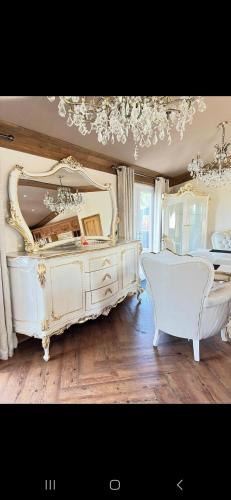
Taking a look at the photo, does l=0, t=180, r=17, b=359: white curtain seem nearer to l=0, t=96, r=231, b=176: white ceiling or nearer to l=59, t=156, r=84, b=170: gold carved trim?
l=0, t=96, r=231, b=176: white ceiling

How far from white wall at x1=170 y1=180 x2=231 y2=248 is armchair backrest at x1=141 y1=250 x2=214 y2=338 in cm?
321

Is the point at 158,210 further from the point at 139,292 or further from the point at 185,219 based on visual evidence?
the point at 139,292

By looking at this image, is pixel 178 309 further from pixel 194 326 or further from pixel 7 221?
pixel 7 221

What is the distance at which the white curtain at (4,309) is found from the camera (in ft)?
6.77

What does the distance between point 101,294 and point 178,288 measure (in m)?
0.94

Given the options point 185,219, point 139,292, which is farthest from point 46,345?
point 185,219

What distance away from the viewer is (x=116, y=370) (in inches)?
79.0

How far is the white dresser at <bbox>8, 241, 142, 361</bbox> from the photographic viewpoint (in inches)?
82.3

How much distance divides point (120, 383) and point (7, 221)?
1653 mm

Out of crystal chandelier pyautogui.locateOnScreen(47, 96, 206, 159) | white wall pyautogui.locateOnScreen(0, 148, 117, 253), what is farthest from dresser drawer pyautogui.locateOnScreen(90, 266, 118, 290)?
crystal chandelier pyautogui.locateOnScreen(47, 96, 206, 159)

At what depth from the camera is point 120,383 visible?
1.84 m
